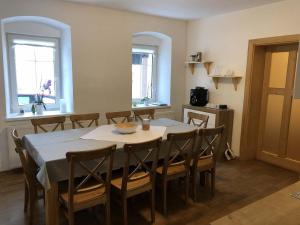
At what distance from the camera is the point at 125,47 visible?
4.25 metres

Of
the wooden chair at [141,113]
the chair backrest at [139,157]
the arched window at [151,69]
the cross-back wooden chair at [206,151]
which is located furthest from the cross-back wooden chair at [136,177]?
the arched window at [151,69]

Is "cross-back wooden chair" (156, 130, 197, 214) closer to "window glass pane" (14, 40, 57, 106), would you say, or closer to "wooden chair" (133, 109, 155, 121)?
"wooden chair" (133, 109, 155, 121)

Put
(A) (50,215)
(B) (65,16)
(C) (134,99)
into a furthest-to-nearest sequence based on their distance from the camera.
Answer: (C) (134,99) < (B) (65,16) < (A) (50,215)

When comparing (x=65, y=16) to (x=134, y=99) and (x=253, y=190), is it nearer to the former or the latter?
(x=134, y=99)

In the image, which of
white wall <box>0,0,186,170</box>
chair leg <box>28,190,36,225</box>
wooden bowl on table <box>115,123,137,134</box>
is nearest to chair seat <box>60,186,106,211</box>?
chair leg <box>28,190,36,225</box>

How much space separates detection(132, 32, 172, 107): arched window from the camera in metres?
4.85

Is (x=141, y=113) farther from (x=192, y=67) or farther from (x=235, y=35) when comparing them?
(x=235, y=35)

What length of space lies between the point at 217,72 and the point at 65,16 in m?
2.66

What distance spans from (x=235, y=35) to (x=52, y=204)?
3.66 metres

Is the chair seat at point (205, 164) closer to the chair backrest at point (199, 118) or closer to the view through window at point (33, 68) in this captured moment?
the chair backrest at point (199, 118)

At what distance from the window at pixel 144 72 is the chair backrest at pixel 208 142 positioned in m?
2.36

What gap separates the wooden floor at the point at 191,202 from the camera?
7.93 ft

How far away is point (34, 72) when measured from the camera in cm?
386

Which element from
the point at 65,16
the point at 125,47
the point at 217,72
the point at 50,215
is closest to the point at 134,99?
the point at 125,47
